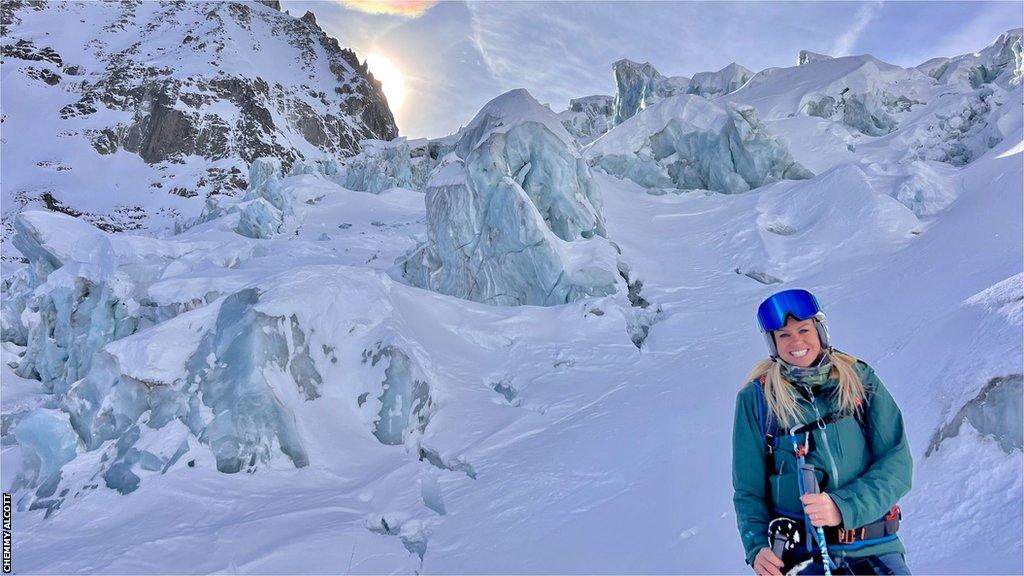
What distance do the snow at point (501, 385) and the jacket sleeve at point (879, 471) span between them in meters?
2.38

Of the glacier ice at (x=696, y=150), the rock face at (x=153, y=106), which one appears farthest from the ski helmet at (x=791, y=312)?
the rock face at (x=153, y=106)

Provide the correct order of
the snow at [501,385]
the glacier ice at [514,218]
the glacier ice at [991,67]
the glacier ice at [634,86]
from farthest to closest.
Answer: the glacier ice at [634,86]
the glacier ice at [991,67]
the glacier ice at [514,218]
the snow at [501,385]

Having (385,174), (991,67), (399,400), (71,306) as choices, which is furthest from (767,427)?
(991,67)

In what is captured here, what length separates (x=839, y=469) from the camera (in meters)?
2.20

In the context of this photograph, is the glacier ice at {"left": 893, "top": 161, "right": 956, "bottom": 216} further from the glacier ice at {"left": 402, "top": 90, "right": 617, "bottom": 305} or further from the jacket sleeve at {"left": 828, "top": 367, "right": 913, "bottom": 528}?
the jacket sleeve at {"left": 828, "top": 367, "right": 913, "bottom": 528}

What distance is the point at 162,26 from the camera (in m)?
95.8

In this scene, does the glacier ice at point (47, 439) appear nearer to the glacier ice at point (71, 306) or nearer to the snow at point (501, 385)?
the snow at point (501, 385)

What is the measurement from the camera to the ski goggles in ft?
7.67

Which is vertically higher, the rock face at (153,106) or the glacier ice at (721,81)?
the glacier ice at (721,81)

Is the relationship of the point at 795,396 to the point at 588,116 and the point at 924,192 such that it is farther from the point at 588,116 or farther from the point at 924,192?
the point at 588,116

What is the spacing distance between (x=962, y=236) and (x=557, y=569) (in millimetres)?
11138

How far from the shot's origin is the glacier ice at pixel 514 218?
50.8 feet

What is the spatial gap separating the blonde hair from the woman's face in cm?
7

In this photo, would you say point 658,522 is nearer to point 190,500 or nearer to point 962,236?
point 190,500
